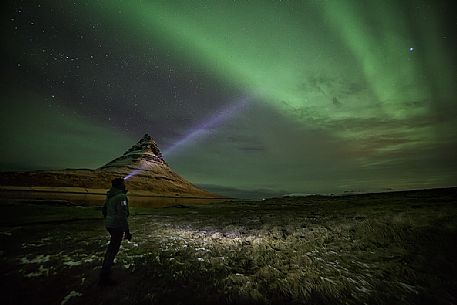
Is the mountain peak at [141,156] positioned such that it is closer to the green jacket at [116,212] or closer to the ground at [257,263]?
the ground at [257,263]

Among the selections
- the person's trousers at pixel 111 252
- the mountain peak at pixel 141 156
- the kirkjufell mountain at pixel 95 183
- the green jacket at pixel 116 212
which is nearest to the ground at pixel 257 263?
the person's trousers at pixel 111 252

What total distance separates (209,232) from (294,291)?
7274 millimetres

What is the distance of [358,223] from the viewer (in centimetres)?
1157

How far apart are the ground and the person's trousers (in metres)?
0.42

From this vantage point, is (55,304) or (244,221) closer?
(55,304)

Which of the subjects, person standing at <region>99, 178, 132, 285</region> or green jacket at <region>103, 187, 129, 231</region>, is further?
green jacket at <region>103, 187, 129, 231</region>

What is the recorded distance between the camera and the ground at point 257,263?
245 inches

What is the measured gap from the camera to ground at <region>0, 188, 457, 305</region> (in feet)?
20.4

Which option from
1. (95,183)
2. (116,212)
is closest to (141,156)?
(95,183)

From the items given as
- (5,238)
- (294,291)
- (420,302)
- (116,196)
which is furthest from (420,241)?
(5,238)

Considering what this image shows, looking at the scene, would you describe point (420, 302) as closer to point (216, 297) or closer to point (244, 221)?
point (216, 297)

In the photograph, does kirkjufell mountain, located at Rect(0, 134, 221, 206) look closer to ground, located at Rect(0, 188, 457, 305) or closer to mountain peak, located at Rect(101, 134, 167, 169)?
mountain peak, located at Rect(101, 134, 167, 169)

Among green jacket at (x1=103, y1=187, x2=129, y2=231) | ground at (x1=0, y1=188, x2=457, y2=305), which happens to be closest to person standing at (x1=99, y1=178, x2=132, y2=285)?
green jacket at (x1=103, y1=187, x2=129, y2=231)

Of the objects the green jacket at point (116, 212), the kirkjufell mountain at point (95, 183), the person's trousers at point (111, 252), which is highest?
the kirkjufell mountain at point (95, 183)
